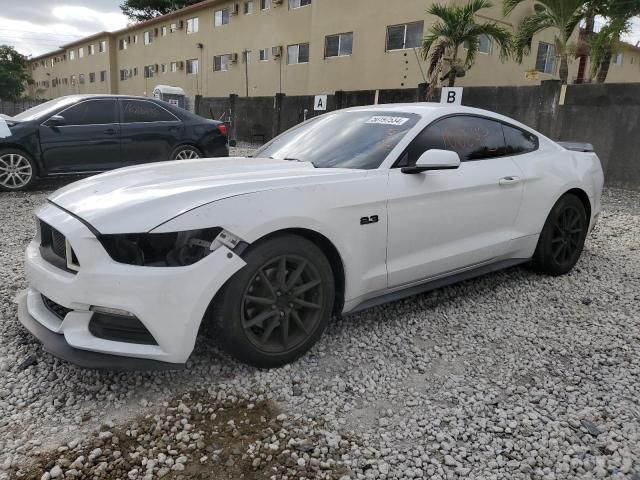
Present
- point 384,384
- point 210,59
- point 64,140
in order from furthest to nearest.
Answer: point 210,59
point 64,140
point 384,384

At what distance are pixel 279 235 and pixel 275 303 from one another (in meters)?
0.36

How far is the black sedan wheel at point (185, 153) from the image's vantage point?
832cm

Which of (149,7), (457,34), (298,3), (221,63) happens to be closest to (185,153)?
(457,34)

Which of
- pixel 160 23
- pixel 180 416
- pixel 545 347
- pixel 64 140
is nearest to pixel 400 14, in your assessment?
pixel 64 140

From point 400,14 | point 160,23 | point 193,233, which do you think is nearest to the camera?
point 193,233

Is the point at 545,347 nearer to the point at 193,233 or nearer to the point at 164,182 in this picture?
the point at 193,233

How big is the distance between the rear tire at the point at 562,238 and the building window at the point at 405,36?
46.2ft

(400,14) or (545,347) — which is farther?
(400,14)

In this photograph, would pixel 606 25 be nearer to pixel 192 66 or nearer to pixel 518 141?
pixel 518 141

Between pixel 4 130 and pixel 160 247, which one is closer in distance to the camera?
pixel 160 247

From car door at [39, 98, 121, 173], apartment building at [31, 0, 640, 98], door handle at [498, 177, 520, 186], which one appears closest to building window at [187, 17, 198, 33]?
apartment building at [31, 0, 640, 98]

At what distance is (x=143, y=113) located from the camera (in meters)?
8.11

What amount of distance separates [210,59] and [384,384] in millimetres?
28776

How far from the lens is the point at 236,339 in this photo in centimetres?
251
